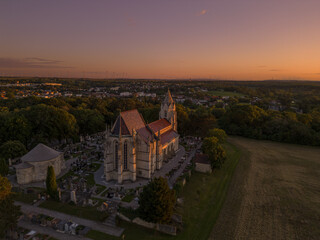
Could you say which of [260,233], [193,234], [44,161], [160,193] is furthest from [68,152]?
[260,233]

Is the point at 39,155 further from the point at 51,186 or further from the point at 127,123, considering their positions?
the point at 127,123

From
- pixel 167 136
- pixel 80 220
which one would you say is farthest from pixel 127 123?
pixel 80 220

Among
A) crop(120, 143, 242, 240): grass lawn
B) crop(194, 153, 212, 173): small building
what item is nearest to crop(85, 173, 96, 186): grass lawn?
crop(120, 143, 242, 240): grass lawn

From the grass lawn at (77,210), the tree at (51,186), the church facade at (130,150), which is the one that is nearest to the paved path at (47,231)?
the grass lawn at (77,210)

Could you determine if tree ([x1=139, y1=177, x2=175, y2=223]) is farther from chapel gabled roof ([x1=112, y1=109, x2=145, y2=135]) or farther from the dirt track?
chapel gabled roof ([x1=112, y1=109, x2=145, y2=135])

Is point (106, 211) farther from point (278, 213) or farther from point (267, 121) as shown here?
point (267, 121)

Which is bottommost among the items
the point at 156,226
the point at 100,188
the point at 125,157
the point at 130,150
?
the point at 100,188
